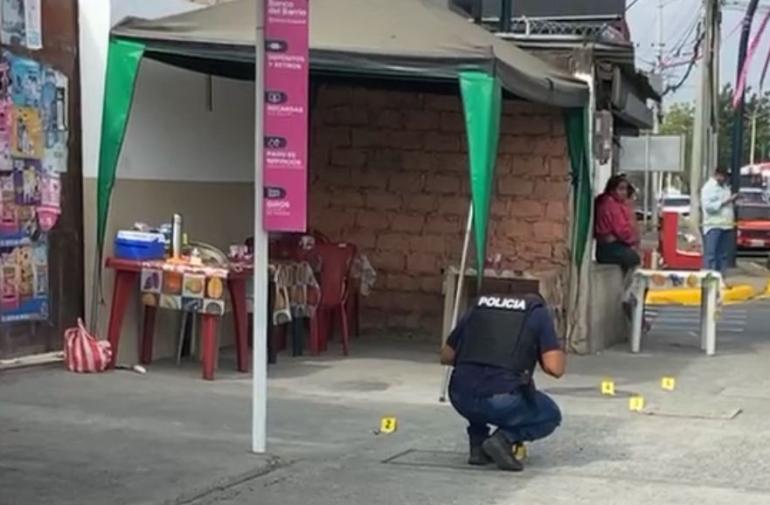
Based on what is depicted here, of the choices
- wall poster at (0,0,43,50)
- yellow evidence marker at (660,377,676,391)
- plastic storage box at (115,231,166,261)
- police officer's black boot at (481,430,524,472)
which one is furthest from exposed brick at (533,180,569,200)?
police officer's black boot at (481,430,524,472)

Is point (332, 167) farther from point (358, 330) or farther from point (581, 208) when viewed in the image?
point (581, 208)

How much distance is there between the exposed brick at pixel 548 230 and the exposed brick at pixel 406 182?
1.39 meters

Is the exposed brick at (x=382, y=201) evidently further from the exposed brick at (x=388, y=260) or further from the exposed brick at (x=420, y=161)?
the exposed brick at (x=388, y=260)

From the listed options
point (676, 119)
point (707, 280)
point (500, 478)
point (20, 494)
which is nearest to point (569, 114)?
point (707, 280)

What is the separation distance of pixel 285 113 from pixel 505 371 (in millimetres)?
2051

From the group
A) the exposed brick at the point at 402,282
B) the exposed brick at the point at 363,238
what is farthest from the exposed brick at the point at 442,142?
the exposed brick at the point at 402,282

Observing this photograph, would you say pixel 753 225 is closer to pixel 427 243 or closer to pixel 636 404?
pixel 427 243

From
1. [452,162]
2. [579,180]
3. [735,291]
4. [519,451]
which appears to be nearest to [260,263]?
[519,451]

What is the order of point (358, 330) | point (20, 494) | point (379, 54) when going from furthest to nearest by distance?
point (358, 330) < point (379, 54) < point (20, 494)

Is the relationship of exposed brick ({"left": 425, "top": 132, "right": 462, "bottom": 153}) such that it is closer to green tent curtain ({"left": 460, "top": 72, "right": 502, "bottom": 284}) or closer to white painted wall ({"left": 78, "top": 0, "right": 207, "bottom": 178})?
green tent curtain ({"left": 460, "top": 72, "right": 502, "bottom": 284})

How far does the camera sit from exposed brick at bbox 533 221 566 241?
14734 mm

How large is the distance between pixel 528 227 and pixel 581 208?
0.65 metres

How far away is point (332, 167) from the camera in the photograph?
15.7 m

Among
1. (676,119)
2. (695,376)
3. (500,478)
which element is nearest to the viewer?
(500,478)
